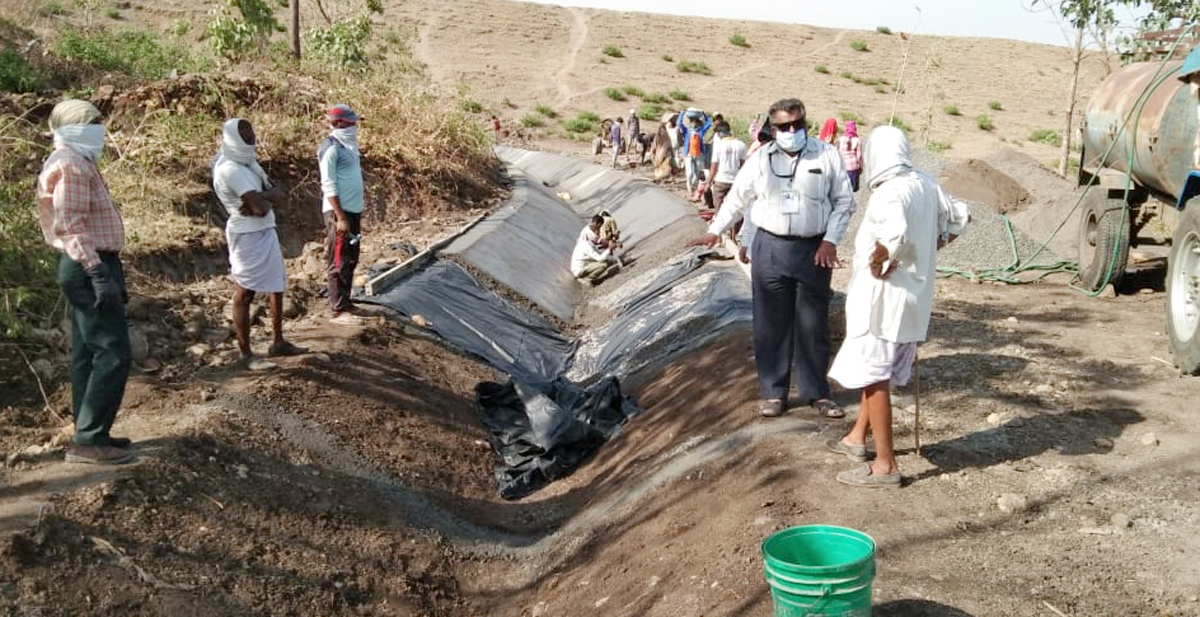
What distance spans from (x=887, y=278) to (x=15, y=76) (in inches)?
498

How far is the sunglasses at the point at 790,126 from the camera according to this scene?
5703mm

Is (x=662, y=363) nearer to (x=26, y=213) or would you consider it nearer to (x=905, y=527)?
(x=905, y=527)

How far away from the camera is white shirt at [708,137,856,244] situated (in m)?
5.73

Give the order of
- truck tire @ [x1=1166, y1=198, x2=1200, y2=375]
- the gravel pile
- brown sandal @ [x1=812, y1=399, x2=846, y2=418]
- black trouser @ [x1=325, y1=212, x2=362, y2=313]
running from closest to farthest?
brown sandal @ [x1=812, y1=399, x2=846, y2=418] < truck tire @ [x1=1166, y1=198, x2=1200, y2=375] < black trouser @ [x1=325, y1=212, x2=362, y2=313] < the gravel pile

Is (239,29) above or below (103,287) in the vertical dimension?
above

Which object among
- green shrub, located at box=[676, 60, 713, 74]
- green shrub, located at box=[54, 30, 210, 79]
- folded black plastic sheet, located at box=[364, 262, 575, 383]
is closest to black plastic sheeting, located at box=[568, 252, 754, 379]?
folded black plastic sheet, located at box=[364, 262, 575, 383]

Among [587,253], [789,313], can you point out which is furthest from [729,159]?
[789,313]

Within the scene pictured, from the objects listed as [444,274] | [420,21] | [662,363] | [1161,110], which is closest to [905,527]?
[662,363]

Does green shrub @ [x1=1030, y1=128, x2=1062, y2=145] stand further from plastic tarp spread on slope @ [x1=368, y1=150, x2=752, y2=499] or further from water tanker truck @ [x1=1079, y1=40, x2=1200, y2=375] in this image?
water tanker truck @ [x1=1079, y1=40, x2=1200, y2=375]

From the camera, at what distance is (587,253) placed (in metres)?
13.6

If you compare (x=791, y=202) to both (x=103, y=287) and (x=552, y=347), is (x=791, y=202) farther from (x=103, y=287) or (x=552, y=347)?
(x=552, y=347)

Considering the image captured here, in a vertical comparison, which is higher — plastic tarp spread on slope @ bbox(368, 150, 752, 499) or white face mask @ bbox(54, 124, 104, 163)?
white face mask @ bbox(54, 124, 104, 163)

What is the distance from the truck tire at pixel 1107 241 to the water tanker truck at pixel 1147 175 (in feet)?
0.03

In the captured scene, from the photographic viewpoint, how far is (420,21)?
52719 millimetres
